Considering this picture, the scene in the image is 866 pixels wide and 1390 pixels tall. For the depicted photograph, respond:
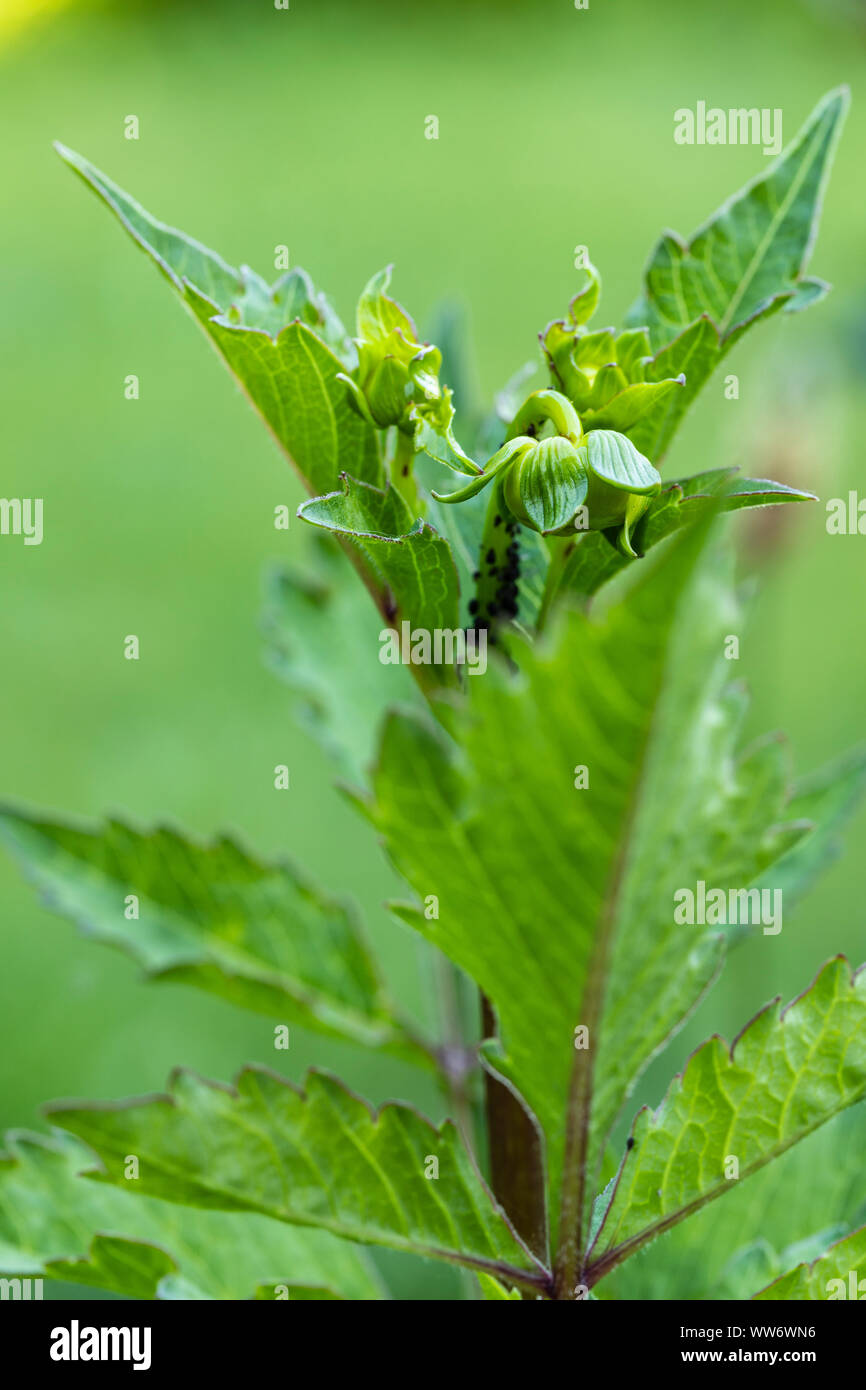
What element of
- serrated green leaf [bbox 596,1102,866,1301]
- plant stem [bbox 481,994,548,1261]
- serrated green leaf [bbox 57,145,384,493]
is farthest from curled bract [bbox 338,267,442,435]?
serrated green leaf [bbox 596,1102,866,1301]

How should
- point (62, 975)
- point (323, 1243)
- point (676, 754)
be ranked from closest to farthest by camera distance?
point (676, 754) < point (323, 1243) < point (62, 975)

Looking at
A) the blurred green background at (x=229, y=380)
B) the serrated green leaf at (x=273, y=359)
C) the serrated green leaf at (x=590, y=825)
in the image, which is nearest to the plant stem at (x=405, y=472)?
the serrated green leaf at (x=273, y=359)

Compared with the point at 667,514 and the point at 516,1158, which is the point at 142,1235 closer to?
the point at 516,1158

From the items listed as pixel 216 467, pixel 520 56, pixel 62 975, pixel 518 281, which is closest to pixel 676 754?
pixel 62 975

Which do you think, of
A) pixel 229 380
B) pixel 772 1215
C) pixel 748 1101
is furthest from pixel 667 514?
pixel 229 380

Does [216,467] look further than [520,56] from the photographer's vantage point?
No

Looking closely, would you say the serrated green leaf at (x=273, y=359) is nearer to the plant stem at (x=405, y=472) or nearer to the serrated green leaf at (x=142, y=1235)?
the plant stem at (x=405, y=472)
